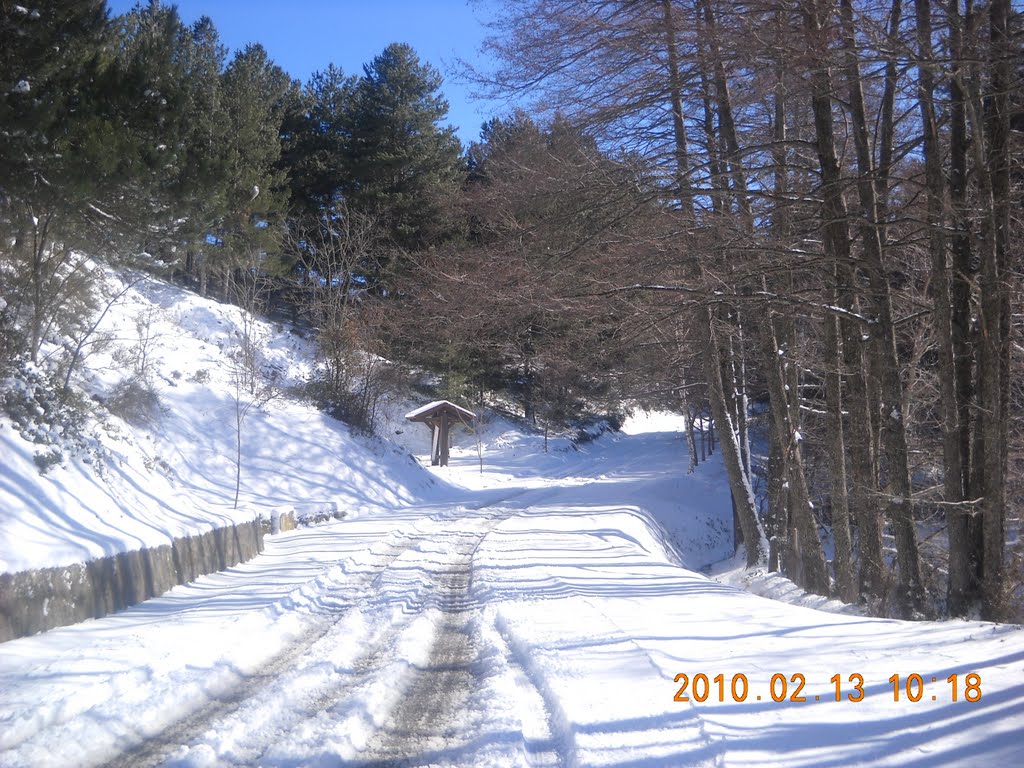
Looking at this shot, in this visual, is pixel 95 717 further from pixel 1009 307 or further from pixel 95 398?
pixel 95 398

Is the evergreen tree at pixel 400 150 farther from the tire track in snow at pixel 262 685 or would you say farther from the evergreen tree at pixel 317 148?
the tire track in snow at pixel 262 685

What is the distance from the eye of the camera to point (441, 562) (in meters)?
11.9

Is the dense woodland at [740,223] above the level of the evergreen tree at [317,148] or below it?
below

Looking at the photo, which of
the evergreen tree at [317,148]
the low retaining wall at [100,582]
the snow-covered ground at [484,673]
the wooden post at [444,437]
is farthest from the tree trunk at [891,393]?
the evergreen tree at [317,148]

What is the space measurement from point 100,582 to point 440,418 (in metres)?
24.5

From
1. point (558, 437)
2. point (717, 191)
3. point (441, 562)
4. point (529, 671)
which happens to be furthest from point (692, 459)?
point (529, 671)

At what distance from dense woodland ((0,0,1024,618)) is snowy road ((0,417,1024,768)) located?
3.49 metres

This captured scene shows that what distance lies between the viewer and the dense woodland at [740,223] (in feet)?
28.4

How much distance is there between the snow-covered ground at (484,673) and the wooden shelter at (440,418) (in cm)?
1934

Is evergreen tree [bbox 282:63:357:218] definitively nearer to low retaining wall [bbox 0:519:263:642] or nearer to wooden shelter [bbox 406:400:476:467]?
wooden shelter [bbox 406:400:476:467]

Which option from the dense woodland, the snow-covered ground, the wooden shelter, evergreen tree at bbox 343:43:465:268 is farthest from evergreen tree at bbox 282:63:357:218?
the snow-covered ground

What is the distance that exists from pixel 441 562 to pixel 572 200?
5.91 m

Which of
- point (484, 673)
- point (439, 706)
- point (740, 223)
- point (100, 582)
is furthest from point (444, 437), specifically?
point (439, 706)

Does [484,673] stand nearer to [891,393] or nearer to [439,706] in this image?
[439,706]
